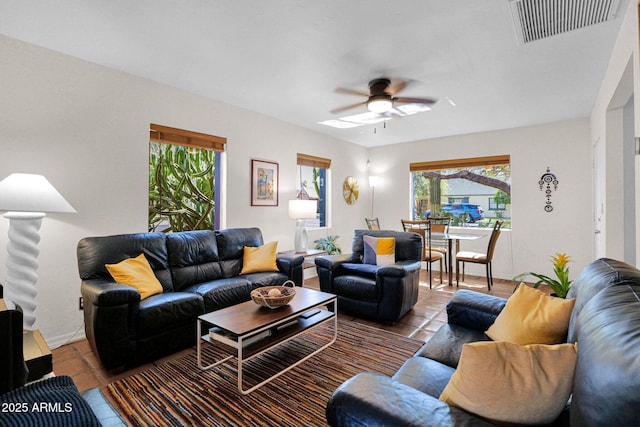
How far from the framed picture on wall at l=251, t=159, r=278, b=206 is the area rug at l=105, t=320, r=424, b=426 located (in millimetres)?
2240

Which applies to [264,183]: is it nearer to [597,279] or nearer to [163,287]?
[163,287]

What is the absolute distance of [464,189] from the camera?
5.71 meters

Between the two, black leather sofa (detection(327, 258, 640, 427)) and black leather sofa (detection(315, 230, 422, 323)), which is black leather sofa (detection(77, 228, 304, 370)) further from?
black leather sofa (detection(327, 258, 640, 427))

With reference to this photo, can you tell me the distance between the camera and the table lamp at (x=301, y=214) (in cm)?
428

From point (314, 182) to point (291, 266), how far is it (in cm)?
236

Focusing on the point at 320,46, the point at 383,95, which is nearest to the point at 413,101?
the point at 383,95

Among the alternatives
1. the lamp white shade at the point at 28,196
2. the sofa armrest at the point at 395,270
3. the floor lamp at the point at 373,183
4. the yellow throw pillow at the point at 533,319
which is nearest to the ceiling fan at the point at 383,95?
the sofa armrest at the point at 395,270

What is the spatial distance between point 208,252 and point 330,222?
281cm

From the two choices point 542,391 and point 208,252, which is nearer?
point 542,391

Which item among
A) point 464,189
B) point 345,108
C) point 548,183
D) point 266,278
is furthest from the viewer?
point 464,189

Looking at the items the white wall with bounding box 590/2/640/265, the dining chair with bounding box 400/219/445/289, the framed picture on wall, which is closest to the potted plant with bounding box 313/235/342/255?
the framed picture on wall

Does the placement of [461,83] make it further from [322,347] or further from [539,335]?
[322,347]

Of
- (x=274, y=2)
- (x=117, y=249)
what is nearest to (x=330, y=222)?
(x=117, y=249)

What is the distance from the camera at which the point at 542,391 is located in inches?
35.3
